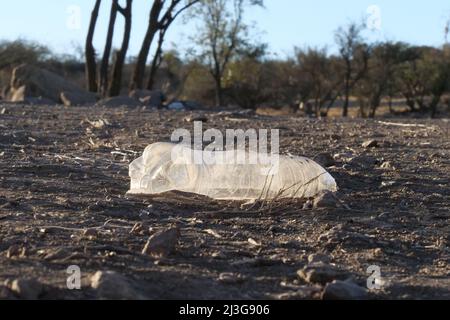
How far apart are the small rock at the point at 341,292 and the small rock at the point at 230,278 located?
394mm

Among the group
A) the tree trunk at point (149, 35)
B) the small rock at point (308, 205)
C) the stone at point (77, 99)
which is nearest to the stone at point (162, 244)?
the small rock at point (308, 205)

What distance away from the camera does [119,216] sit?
14.4ft

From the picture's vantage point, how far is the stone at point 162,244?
11.5 ft

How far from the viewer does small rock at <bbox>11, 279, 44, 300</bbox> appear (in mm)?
2777

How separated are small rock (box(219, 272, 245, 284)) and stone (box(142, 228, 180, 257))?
35 centimetres

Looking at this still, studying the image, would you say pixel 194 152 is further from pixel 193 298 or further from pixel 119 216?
pixel 193 298

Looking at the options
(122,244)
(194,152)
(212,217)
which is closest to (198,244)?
(122,244)

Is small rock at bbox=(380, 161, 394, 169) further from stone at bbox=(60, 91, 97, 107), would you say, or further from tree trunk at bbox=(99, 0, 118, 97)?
tree trunk at bbox=(99, 0, 118, 97)

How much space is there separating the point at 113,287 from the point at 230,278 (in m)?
0.54

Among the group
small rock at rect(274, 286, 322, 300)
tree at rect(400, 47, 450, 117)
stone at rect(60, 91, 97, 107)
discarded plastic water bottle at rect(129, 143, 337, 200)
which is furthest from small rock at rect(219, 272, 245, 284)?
tree at rect(400, 47, 450, 117)

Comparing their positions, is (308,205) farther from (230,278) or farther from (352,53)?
(352,53)

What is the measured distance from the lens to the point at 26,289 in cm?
279

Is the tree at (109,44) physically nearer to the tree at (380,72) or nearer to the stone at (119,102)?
the stone at (119,102)
